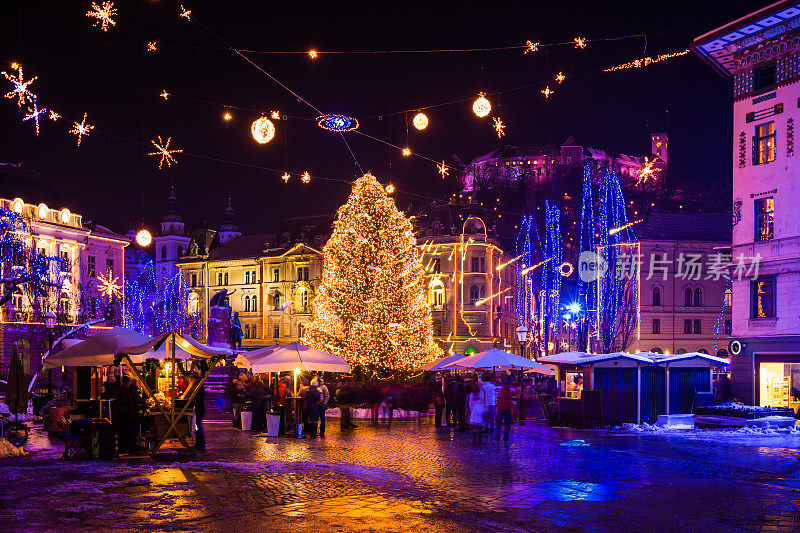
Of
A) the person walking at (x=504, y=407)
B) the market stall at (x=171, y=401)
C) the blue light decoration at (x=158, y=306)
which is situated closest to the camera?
the market stall at (x=171, y=401)

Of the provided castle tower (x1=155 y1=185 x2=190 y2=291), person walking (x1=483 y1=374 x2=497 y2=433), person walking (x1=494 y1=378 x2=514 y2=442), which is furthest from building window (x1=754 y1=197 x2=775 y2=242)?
castle tower (x1=155 y1=185 x2=190 y2=291)

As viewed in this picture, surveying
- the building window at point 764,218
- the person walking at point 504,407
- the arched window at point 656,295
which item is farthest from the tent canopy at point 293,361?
the arched window at point 656,295

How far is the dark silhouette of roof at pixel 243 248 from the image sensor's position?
92.8m

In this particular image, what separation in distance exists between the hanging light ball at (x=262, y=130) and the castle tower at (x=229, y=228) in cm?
9134

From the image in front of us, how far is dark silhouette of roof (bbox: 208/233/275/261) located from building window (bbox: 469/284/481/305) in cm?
2649

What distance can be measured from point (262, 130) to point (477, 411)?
28.6 ft

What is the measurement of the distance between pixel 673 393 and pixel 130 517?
1968 centimetres

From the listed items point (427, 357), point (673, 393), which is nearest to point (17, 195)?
point (427, 357)

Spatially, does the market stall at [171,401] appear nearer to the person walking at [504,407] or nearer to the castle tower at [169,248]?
the person walking at [504,407]

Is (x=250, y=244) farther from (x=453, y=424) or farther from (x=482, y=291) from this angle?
(x=453, y=424)

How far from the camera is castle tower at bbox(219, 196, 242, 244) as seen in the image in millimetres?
109875

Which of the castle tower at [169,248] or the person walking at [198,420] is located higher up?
the castle tower at [169,248]

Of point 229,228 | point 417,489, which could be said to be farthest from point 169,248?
point 417,489

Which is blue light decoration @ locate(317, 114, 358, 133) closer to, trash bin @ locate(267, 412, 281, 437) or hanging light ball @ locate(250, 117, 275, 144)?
hanging light ball @ locate(250, 117, 275, 144)
